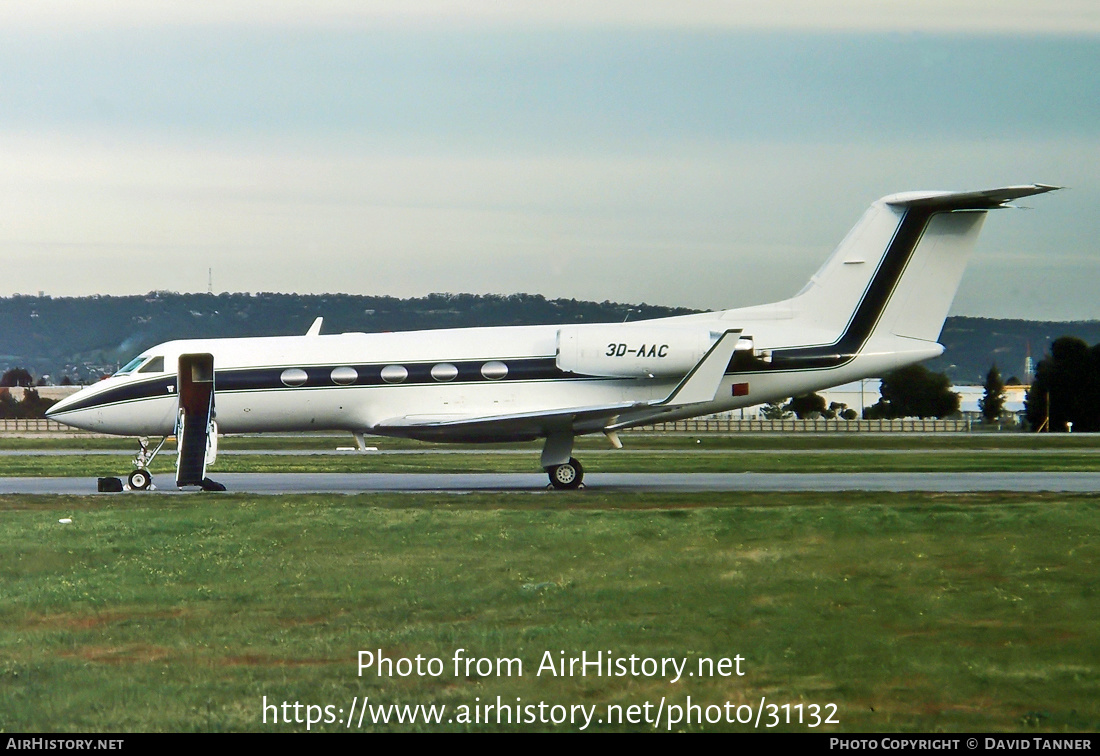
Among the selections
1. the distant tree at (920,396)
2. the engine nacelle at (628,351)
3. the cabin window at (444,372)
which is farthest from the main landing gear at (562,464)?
the distant tree at (920,396)

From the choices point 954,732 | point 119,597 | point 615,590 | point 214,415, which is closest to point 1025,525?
point 615,590

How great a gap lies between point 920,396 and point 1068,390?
25.9 metres

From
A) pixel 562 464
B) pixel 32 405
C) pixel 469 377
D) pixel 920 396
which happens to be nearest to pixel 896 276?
pixel 562 464

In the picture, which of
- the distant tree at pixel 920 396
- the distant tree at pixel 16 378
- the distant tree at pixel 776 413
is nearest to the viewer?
the distant tree at pixel 920 396

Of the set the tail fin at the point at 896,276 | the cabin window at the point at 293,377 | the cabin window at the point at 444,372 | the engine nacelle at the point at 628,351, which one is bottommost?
the cabin window at the point at 293,377

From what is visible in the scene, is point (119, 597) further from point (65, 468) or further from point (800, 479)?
point (65, 468)

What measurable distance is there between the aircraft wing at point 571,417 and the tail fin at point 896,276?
2.95 meters

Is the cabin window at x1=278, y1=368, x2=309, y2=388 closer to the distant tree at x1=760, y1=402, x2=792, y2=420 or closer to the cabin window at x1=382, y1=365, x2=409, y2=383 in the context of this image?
the cabin window at x1=382, y1=365, x2=409, y2=383

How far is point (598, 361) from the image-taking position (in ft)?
77.7

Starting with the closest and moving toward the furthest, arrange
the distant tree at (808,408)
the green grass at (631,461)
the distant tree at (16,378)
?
the green grass at (631,461)
the distant tree at (808,408)
the distant tree at (16,378)

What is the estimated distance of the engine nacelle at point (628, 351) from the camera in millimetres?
23562

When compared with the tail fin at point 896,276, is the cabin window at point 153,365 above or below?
below

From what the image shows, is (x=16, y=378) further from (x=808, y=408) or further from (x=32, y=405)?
(x=808, y=408)

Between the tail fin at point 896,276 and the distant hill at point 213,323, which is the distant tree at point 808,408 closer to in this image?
the distant hill at point 213,323
